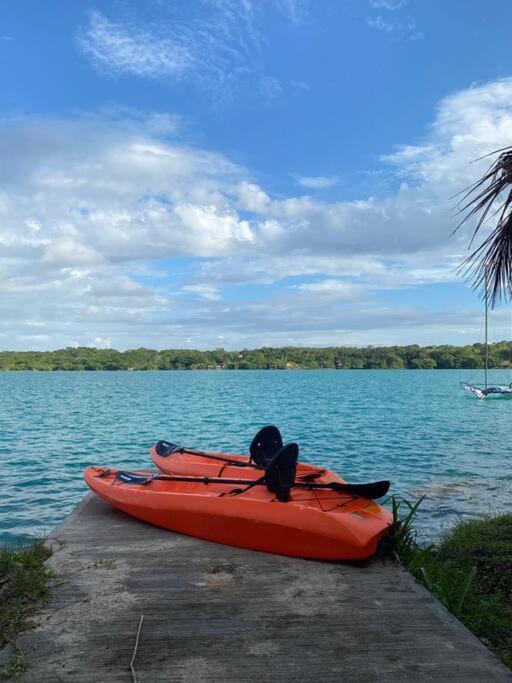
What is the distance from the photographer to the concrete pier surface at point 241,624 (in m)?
3.42

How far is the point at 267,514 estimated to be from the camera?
5879 millimetres

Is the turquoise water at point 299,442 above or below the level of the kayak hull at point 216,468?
A: below

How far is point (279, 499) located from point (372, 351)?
133715mm

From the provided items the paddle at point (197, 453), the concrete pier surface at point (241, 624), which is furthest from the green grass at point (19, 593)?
the paddle at point (197, 453)

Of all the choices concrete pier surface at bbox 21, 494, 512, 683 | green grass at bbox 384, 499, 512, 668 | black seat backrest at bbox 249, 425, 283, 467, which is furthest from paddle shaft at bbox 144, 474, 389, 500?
black seat backrest at bbox 249, 425, 283, 467

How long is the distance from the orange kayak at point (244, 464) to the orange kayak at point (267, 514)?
3.89 ft

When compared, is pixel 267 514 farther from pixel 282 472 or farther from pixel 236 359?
pixel 236 359

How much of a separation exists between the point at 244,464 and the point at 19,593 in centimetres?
462

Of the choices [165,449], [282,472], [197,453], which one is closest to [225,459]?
[197,453]

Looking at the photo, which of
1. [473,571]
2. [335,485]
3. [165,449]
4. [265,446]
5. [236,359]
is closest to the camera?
[473,571]

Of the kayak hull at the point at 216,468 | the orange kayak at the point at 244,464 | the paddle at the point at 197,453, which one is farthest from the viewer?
the paddle at the point at 197,453

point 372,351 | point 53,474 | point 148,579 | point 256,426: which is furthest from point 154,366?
point 148,579

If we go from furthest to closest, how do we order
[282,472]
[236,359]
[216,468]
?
1. [236,359]
2. [216,468]
3. [282,472]

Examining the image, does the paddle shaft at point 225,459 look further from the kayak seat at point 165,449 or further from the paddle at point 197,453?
the kayak seat at point 165,449
